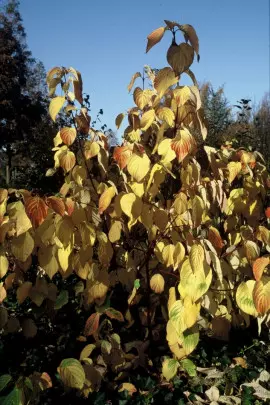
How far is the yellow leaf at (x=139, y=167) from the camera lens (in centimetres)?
162

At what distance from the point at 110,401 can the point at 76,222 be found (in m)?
0.83

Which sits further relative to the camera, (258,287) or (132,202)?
(132,202)

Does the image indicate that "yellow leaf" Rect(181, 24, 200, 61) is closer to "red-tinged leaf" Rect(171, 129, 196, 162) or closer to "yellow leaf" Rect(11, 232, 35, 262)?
"red-tinged leaf" Rect(171, 129, 196, 162)

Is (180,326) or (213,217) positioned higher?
(213,217)

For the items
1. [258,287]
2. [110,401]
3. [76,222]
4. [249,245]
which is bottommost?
[110,401]

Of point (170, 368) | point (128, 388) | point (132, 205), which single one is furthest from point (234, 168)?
point (128, 388)

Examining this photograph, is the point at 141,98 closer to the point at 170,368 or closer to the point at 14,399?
the point at 170,368

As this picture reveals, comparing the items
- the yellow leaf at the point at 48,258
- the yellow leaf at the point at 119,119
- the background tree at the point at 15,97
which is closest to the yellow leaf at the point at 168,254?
the yellow leaf at the point at 48,258

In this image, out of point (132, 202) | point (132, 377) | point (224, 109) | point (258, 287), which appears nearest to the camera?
point (258, 287)

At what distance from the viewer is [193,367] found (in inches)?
77.7

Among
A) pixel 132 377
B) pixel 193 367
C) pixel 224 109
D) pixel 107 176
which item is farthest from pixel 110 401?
pixel 224 109

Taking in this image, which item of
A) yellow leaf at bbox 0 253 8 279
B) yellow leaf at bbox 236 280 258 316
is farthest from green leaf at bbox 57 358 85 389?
yellow leaf at bbox 236 280 258 316

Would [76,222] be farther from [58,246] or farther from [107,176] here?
[107,176]

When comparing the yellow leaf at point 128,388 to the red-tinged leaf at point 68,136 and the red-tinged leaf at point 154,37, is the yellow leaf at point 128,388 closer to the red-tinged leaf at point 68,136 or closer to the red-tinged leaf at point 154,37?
the red-tinged leaf at point 68,136
